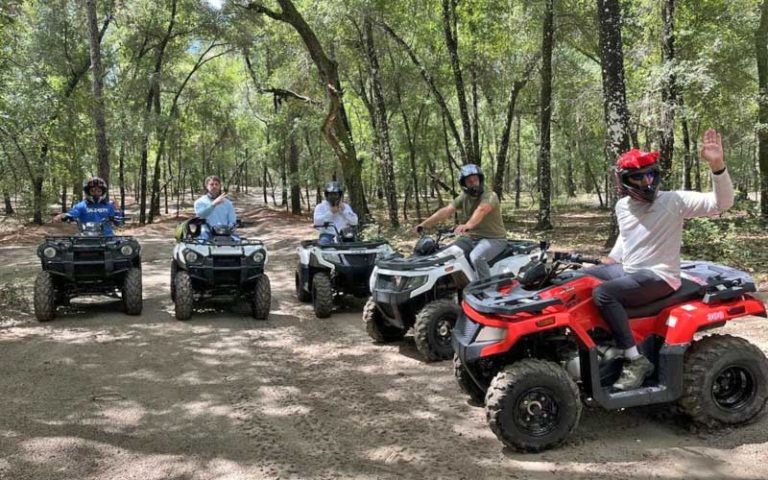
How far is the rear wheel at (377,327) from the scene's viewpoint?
6.46 m

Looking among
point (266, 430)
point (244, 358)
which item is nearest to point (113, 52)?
point (244, 358)

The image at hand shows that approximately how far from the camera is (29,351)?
6234mm

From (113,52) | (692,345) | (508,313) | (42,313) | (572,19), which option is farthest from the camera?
(113,52)

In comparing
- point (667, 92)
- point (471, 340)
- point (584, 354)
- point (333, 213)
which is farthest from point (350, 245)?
point (667, 92)

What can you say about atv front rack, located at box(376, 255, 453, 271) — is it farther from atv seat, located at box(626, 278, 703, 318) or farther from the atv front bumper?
atv seat, located at box(626, 278, 703, 318)

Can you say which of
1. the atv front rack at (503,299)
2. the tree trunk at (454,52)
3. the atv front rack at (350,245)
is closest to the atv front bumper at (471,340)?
the atv front rack at (503,299)

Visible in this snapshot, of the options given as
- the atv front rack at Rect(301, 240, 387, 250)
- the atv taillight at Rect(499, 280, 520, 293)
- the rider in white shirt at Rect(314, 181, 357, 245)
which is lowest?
the atv taillight at Rect(499, 280, 520, 293)

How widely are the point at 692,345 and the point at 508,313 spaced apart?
137cm

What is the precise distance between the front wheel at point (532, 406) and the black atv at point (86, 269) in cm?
593

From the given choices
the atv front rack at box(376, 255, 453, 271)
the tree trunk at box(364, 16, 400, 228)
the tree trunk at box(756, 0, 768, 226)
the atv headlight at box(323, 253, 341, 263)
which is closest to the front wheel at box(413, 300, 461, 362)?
the atv front rack at box(376, 255, 453, 271)

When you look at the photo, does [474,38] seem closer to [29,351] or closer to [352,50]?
[352,50]

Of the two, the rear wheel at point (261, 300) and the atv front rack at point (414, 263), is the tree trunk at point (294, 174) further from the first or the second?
the atv front rack at point (414, 263)

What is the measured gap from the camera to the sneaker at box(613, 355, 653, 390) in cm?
382

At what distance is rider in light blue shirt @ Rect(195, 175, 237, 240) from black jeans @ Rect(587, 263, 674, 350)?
18.9 feet
